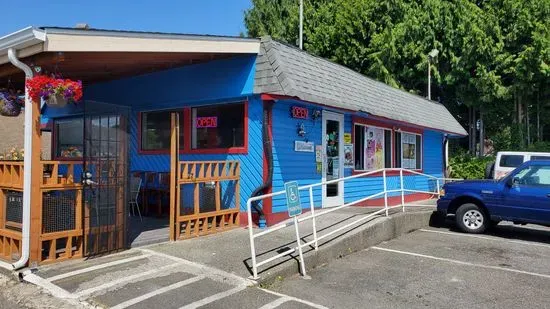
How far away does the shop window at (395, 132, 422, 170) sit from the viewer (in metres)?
14.7

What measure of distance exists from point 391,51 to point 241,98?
50.4 feet

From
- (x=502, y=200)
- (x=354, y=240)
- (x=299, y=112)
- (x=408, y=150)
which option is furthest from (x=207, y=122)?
(x=408, y=150)

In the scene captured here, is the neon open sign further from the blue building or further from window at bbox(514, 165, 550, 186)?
window at bbox(514, 165, 550, 186)

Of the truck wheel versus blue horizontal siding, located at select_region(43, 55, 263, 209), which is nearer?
blue horizontal siding, located at select_region(43, 55, 263, 209)

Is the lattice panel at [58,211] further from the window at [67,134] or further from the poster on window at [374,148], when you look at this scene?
the poster on window at [374,148]

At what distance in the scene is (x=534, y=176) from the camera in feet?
31.4

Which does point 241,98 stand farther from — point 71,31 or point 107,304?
point 107,304

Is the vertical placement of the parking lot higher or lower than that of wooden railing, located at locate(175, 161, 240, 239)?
lower

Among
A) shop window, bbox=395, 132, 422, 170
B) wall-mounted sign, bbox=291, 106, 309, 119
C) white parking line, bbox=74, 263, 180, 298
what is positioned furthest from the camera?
shop window, bbox=395, 132, 422, 170

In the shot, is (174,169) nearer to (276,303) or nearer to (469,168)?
(276,303)

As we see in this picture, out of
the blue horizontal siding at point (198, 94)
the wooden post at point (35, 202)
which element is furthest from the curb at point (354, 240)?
the wooden post at point (35, 202)

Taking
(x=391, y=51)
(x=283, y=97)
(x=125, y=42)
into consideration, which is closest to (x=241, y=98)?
(x=283, y=97)

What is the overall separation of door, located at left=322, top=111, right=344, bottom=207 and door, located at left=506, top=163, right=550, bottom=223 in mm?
3560

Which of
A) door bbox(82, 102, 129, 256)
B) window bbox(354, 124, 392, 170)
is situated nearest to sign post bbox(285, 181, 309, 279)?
door bbox(82, 102, 129, 256)
